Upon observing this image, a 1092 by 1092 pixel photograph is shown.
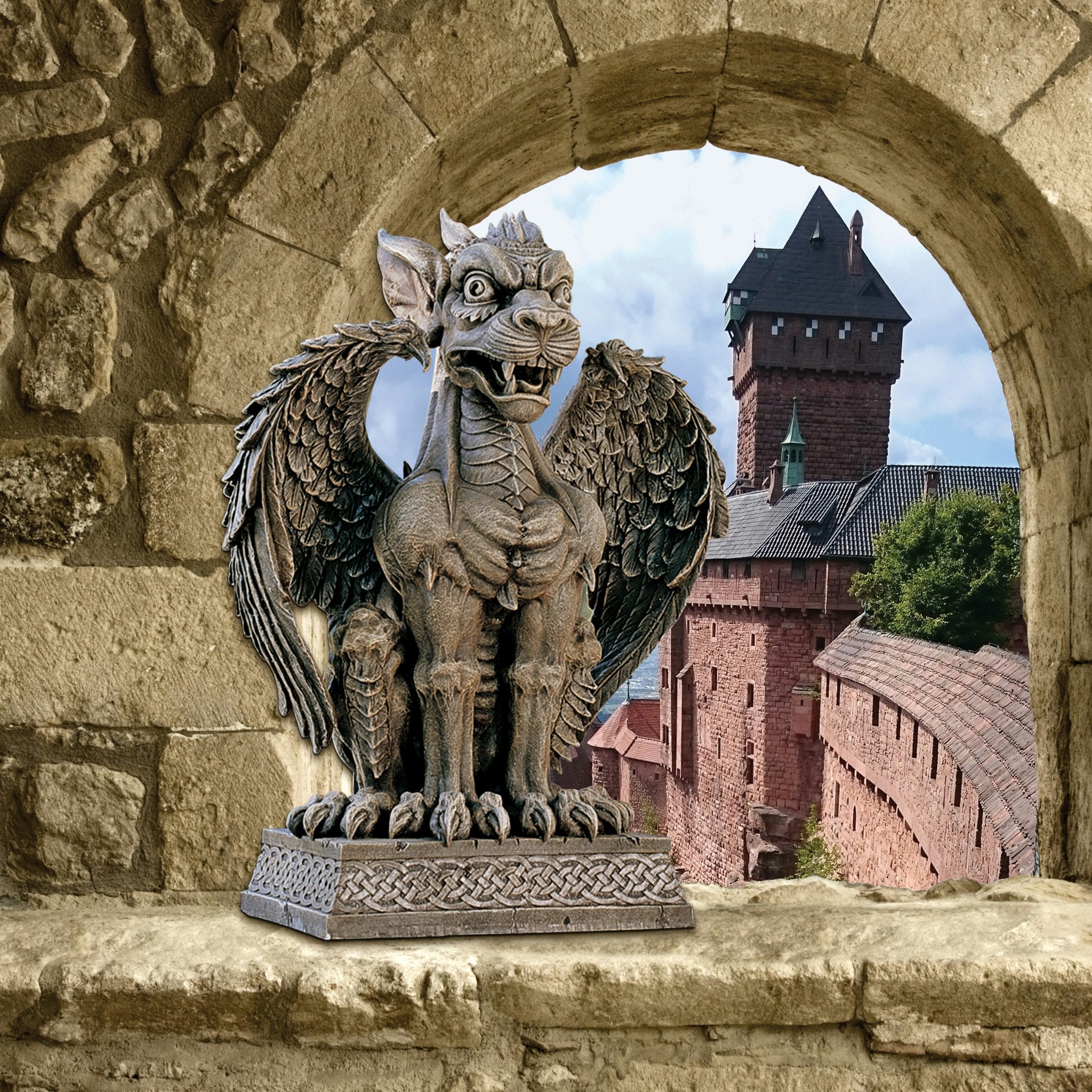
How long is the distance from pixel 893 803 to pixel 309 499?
12.4 metres

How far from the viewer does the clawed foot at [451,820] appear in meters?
1.50

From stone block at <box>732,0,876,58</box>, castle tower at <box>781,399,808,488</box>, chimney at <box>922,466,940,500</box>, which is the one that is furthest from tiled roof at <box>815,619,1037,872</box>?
castle tower at <box>781,399,808,488</box>

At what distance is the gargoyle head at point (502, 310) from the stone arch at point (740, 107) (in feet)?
2.60

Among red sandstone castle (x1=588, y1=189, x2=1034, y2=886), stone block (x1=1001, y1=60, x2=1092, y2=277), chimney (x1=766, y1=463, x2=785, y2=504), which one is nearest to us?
stone block (x1=1001, y1=60, x2=1092, y2=277)

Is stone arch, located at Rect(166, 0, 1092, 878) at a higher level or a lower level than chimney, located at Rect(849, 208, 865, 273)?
lower

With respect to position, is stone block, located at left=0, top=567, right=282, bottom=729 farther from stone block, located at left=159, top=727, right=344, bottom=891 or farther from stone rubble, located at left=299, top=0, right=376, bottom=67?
stone rubble, located at left=299, top=0, right=376, bottom=67

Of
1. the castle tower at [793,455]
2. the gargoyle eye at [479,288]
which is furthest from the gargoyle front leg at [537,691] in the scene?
the castle tower at [793,455]

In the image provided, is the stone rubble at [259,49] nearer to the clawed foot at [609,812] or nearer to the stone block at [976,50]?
the stone block at [976,50]

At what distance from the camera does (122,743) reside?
2242mm

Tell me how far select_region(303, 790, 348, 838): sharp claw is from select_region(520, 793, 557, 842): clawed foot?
0.23m

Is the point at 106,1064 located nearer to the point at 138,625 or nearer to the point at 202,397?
the point at 138,625

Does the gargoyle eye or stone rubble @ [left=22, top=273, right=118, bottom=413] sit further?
stone rubble @ [left=22, top=273, right=118, bottom=413]

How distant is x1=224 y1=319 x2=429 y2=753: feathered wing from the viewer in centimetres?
150

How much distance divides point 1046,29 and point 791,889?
1697mm
